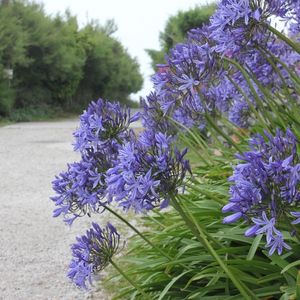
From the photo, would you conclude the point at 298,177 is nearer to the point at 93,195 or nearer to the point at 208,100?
the point at 93,195

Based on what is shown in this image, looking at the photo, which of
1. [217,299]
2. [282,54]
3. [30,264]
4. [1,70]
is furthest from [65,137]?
[217,299]

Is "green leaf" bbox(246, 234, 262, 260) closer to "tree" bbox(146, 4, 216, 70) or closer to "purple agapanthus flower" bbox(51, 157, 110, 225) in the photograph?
"purple agapanthus flower" bbox(51, 157, 110, 225)

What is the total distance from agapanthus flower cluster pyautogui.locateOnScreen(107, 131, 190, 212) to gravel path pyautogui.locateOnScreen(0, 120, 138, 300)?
1834 mm

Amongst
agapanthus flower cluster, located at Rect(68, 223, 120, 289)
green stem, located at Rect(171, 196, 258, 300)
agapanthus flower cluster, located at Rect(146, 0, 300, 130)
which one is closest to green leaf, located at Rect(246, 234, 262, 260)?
green stem, located at Rect(171, 196, 258, 300)

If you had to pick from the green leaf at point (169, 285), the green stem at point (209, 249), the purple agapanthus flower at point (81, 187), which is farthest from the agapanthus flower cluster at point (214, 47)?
the green leaf at point (169, 285)

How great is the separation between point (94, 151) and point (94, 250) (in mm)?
364

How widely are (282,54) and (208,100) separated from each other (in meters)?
0.67

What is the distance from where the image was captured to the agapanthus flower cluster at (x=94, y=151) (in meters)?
1.97

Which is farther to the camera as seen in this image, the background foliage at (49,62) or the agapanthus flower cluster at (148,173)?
the background foliage at (49,62)

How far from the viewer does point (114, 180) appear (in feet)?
5.65

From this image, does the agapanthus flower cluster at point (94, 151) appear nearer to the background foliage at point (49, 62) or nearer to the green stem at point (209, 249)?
the green stem at point (209, 249)

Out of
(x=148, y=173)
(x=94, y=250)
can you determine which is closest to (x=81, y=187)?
(x=94, y=250)

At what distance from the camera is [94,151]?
79.5 inches

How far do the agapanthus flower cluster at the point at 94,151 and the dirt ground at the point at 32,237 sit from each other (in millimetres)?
1549
